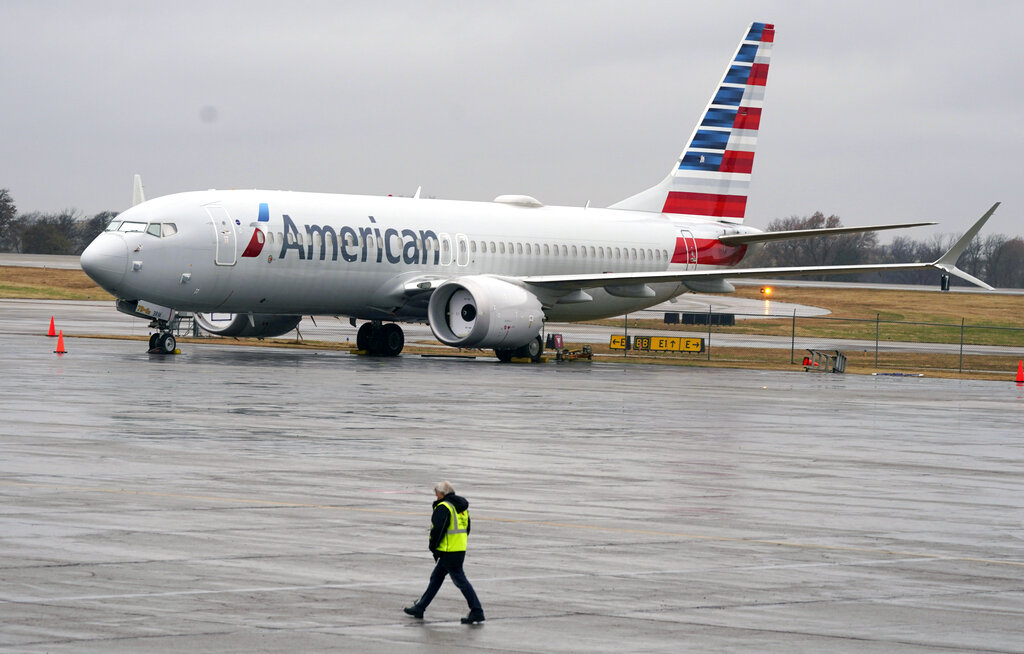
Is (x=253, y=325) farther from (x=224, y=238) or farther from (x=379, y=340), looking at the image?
(x=224, y=238)

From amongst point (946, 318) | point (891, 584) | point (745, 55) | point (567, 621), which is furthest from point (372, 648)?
point (946, 318)

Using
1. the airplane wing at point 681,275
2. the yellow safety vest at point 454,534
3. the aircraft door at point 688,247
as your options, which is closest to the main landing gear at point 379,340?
the airplane wing at point 681,275

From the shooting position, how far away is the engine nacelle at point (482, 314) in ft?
133

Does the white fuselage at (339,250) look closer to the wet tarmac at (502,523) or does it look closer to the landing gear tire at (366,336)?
the landing gear tire at (366,336)

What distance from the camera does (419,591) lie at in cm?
1123

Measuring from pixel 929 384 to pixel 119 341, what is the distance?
24.4 metres

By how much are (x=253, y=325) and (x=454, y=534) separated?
35.1 meters

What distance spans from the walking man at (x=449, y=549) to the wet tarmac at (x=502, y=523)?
16cm

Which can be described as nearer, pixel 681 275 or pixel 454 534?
pixel 454 534

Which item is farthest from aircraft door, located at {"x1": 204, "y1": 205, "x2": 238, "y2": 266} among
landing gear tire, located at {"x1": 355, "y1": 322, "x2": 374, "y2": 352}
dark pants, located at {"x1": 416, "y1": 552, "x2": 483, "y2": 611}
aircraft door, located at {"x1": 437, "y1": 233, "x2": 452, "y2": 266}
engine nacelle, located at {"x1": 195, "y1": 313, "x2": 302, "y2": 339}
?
dark pants, located at {"x1": 416, "y1": 552, "x2": 483, "y2": 611}

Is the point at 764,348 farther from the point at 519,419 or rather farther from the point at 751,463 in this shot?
the point at 751,463

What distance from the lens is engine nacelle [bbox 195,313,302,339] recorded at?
44656mm

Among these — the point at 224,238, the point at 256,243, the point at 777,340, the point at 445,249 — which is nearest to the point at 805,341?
the point at 777,340

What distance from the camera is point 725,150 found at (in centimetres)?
5269
